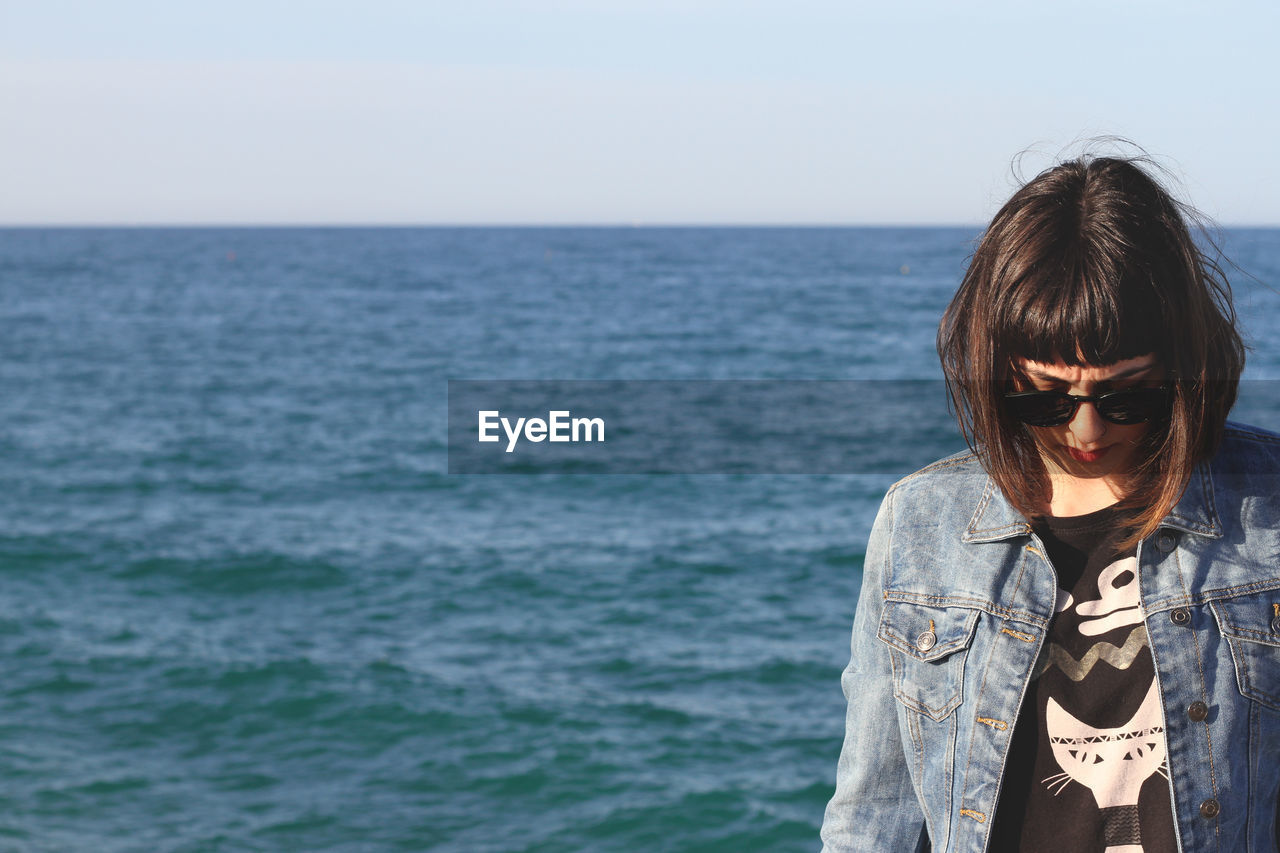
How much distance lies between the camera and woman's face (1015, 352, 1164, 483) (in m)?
1.93

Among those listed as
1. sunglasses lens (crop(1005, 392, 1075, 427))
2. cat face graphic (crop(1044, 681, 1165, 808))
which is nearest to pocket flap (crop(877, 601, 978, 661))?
cat face graphic (crop(1044, 681, 1165, 808))

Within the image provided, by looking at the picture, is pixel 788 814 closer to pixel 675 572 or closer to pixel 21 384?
pixel 675 572

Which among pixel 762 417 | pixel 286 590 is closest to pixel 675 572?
pixel 286 590

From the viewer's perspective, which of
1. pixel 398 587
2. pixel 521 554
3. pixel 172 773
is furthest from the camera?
pixel 521 554

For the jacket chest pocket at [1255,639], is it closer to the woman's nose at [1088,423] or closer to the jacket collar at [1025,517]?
the jacket collar at [1025,517]

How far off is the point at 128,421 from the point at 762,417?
16.8m

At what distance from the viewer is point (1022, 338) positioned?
1949 millimetres

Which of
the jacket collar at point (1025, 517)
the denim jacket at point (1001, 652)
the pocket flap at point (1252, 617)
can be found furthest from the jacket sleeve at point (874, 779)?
the pocket flap at point (1252, 617)

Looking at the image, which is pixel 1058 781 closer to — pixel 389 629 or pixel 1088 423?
pixel 1088 423

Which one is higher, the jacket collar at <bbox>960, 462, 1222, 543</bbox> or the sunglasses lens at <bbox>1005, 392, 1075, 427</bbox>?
the sunglasses lens at <bbox>1005, 392, 1075, 427</bbox>

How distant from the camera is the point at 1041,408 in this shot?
1991 mm

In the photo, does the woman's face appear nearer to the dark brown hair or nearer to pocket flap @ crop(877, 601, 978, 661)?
the dark brown hair

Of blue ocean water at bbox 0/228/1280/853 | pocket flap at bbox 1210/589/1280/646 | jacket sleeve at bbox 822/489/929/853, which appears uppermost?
pocket flap at bbox 1210/589/1280/646

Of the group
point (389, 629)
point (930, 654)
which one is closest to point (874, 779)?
point (930, 654)
